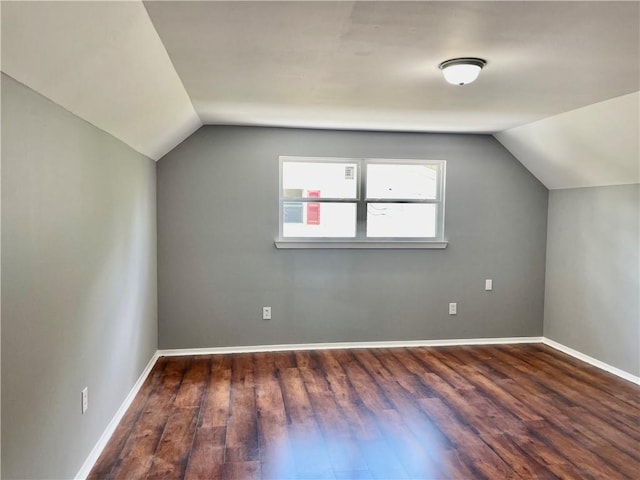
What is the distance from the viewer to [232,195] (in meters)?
4.09

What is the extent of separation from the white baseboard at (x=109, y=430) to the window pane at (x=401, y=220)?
2485 millimetres

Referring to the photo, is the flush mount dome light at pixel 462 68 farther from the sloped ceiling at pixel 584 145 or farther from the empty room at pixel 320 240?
the sloped ceiling at pixel 584 145

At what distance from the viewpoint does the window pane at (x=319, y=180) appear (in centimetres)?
424

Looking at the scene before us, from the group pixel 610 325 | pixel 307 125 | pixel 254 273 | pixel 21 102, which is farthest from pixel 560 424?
pixel 21 102

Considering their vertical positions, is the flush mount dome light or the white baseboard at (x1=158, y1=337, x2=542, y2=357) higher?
the flush mount dome light

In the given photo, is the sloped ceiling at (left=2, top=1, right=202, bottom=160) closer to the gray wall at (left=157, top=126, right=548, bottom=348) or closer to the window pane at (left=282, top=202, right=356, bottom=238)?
the gray wall at (left=157, top=126, right=548, bottom=348)

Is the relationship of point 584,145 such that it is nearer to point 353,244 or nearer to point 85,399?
point 353,244

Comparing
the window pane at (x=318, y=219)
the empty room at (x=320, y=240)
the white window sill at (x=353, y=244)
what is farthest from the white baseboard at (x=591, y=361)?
the window pane at (x=318, y=219)

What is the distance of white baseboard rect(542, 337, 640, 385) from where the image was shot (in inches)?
141

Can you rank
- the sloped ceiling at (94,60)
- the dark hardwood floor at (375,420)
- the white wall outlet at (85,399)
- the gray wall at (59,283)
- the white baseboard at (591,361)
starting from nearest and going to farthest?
the sloped ceiling at (94,60) < the gray wall at (59,283) < the white wall outlet at (85,399) < the dark hardwood floor at (375,420) < the white baseboard at (591,361)

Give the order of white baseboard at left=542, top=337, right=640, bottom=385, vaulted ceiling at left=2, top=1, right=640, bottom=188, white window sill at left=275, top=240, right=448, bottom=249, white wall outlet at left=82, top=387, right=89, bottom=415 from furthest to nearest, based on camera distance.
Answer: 1. white window sill at left=275, top=240, right=448, bottom=249
2. white baseboard at left=542, top=337, right=640, bottom=385
3. white wall outlet at left=82, top=387, right=89, bottom=415
4. vaulted ceiling at left=2, top=1, right=640, bottom=188

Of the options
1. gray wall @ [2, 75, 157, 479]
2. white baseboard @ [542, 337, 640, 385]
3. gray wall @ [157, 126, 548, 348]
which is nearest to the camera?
gray wall @ [2, 75, 157, 479]

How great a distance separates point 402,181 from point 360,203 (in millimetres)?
518

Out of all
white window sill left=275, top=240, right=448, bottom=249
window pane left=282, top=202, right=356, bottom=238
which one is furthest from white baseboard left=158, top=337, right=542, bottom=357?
window pane left=282, top=202, right=356, bottom=238
